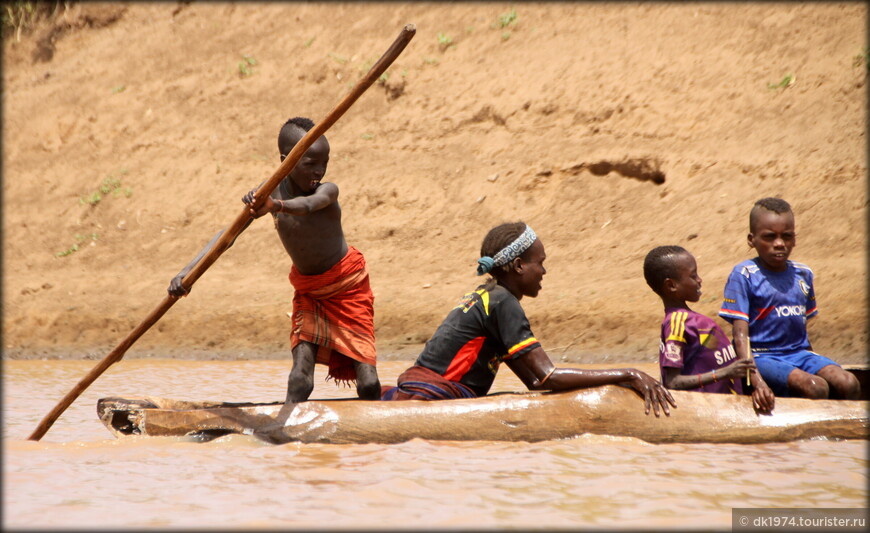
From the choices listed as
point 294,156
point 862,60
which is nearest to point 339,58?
point 862,60

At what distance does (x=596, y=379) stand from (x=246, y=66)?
11378mm

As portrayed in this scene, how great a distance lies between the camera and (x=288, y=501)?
3.05 metres

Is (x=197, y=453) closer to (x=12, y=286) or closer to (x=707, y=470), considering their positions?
(x=707, y=470)

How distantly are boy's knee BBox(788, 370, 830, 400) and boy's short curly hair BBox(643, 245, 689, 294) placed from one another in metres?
0.69

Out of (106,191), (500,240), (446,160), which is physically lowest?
(500,240)

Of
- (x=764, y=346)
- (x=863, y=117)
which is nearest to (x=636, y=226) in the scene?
(x=863, y=117)

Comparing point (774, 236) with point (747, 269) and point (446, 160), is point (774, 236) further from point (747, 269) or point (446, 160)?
point (446, 160)

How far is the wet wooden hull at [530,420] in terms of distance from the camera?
3.84 m

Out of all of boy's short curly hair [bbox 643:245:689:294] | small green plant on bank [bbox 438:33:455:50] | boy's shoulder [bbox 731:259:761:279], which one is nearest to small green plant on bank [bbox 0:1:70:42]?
small green plant on bank [bbox 438:33:455:50]

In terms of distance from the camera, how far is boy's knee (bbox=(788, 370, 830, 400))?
159 inches

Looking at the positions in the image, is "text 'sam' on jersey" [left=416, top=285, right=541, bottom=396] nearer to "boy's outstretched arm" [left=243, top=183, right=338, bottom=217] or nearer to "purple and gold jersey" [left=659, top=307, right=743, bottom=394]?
"purple and gold jersey" [left=659, top=307, right=743, bottom=394]

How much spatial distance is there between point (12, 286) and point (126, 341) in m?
7.63

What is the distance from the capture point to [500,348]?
13.3 ft

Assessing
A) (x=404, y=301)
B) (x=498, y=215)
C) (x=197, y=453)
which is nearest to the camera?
(x=197, y=453)
